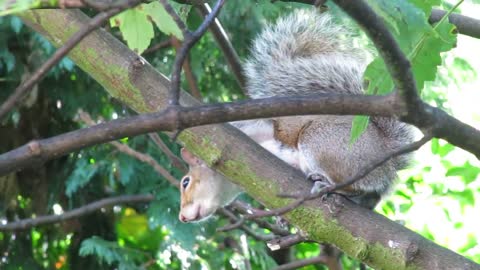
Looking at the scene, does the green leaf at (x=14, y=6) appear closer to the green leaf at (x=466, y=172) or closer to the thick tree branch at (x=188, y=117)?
the thick tree branch at (x=188, y=117)

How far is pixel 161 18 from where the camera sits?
48.7 inches

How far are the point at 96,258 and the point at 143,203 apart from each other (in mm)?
295

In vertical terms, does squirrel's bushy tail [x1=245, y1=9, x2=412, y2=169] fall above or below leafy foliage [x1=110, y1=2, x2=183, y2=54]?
below

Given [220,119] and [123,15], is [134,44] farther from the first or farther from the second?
[220,119]

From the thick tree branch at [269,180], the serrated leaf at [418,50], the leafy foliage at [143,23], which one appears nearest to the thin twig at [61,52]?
the leafy foliage at [143,23]

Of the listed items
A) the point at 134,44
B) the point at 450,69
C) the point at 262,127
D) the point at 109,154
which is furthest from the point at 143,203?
the point at 134,44

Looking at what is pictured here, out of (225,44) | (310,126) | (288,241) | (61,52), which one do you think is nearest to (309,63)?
(310,126)

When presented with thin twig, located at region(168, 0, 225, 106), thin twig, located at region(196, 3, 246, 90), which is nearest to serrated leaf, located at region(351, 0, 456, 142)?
thin twig, located at region(168, 0, 225, 106)

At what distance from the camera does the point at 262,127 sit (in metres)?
2.75

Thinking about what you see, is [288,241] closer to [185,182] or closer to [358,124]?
[358,124]

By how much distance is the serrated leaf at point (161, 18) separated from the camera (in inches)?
48.7

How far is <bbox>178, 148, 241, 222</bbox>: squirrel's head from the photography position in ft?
8.65

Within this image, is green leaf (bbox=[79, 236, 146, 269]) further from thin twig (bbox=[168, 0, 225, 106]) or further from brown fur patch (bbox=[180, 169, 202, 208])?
thin twig (bbox=[168, 0, 225, 106])

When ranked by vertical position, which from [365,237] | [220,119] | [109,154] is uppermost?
[220,119]
